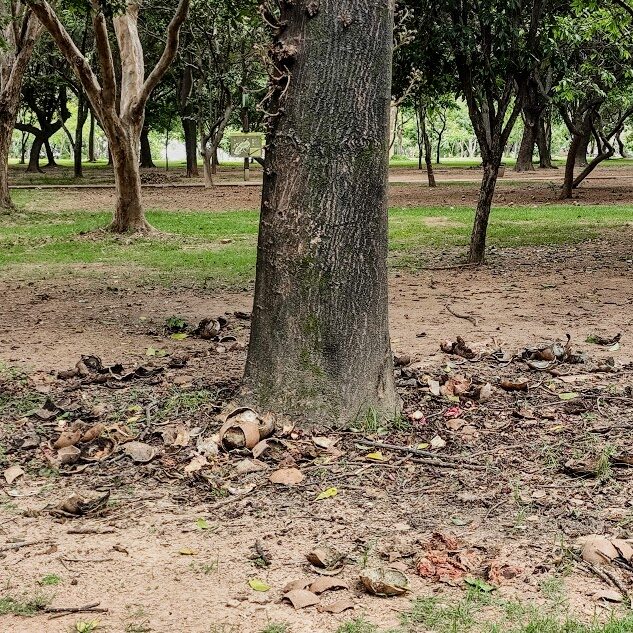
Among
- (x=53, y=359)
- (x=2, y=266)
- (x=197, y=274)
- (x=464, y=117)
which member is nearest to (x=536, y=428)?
(x=53, y=359)

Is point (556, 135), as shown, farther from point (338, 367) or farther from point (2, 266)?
point (338, 367)

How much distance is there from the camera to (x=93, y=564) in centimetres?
344

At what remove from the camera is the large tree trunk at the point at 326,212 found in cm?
465

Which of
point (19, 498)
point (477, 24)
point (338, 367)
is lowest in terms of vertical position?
point (19, 498)

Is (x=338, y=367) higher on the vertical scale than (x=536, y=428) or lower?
higher

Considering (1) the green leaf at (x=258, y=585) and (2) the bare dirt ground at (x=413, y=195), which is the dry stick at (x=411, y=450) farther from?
(2) the bare dirt ground at (x=413, y=195)

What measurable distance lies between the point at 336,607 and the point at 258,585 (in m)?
0.34

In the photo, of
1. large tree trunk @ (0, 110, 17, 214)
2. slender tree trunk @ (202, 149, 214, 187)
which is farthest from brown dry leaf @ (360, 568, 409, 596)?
slender tree trunk @ (202, 149, 214, 187)

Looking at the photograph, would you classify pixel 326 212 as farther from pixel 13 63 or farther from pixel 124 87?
pixel 13 63

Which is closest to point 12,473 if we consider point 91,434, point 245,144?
point 91,434

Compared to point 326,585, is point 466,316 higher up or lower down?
higher up

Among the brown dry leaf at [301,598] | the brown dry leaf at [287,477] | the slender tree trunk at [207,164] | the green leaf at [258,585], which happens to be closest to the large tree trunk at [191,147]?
the slender tree trunk at [207,164]

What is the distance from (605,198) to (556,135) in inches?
2266

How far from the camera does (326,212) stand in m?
4.66
